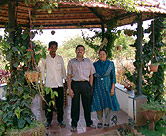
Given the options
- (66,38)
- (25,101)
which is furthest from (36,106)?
(66,38)

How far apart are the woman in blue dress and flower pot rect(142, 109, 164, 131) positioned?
58 cm

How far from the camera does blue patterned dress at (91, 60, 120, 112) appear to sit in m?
3.29

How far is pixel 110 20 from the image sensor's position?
466 cm

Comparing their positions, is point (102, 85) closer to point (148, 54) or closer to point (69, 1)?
point (148, 54)

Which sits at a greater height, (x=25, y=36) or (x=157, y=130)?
(x=25, y=36)

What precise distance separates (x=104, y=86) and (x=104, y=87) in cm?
2

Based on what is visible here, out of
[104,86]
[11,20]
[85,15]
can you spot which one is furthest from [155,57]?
[11,20]

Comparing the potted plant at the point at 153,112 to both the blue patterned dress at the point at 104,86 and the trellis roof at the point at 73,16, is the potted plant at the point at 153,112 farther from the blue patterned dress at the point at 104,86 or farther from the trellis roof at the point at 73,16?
the trellis roof at the point at 73,16

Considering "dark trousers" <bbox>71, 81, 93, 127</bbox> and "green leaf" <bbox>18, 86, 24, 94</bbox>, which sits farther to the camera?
"dark trousers" <bbox>71, 81, 93, 127</bbox>

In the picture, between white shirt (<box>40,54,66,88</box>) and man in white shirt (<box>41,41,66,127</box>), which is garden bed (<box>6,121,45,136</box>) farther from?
white shirt (<box>40,54,66,88</box>)

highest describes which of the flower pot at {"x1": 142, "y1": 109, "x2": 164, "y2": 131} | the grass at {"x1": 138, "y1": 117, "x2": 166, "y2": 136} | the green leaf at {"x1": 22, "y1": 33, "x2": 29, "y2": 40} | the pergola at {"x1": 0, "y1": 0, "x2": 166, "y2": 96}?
the pergola at {"x1": 0, "y1": 0, "x2": 166, "y2": 96}

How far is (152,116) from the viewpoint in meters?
3.38

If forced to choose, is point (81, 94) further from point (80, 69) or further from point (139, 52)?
point (139, 52)

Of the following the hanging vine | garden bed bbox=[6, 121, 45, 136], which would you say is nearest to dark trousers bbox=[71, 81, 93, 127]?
garden bed bbox=[6, 121, 45, 136]
